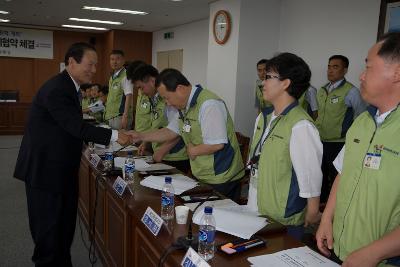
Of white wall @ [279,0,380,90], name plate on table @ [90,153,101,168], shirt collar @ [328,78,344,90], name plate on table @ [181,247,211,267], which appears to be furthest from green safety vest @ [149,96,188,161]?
white wall @ [279,0,380,90]

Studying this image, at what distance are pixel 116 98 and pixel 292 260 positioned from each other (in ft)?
12.5

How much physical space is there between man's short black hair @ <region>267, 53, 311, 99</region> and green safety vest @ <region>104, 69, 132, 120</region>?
10.5ft

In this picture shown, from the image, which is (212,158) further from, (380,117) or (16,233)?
(16,233)

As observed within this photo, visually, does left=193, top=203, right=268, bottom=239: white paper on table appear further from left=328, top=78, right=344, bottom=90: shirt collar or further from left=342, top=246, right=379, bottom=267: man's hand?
left=328, top=78, right=344, bottom=90: shirt collar

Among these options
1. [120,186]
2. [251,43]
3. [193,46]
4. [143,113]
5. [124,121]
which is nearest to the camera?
[120,186]

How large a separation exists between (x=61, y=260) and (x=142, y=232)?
2.92 feet

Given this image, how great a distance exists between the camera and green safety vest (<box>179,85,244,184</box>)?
7.11ft

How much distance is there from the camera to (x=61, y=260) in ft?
7.33

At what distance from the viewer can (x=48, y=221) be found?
6.89 feet

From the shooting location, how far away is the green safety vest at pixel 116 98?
181 inches

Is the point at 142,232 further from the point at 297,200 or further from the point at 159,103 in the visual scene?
the point at 159,103

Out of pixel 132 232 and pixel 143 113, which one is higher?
pixel 143 113

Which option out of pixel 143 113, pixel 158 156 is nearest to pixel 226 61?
pixel 143 113

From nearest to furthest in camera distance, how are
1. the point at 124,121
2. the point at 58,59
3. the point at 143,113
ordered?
the point at 143,113
the point at 124,121
the point at 58,59
